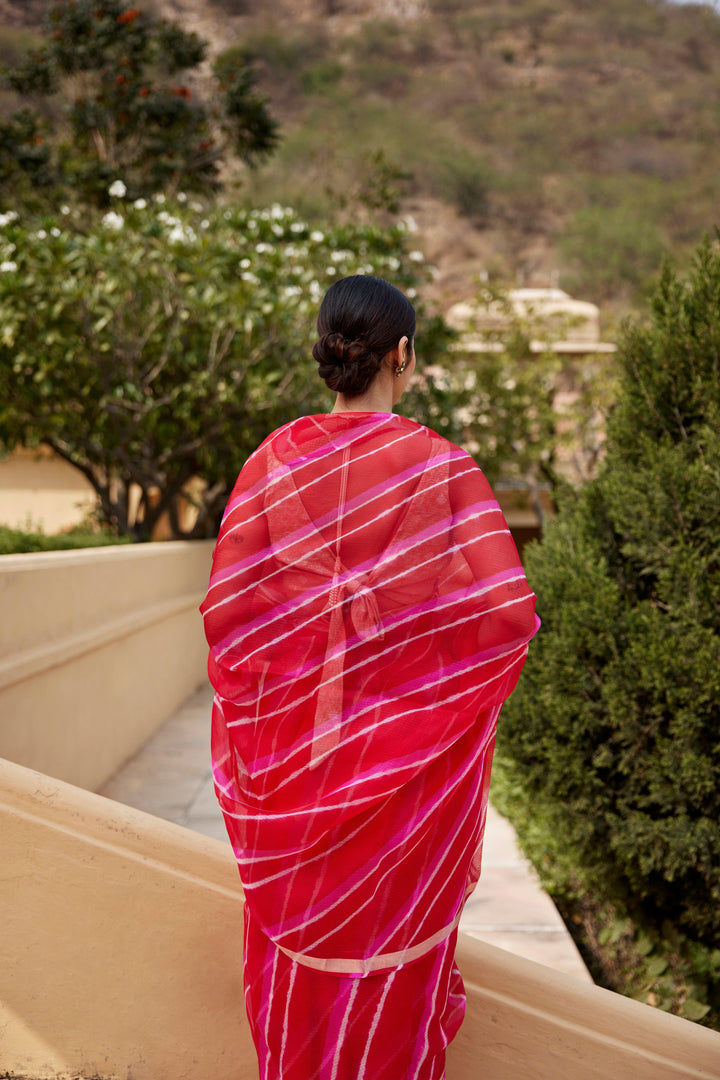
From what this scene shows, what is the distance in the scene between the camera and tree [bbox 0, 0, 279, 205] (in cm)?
1026

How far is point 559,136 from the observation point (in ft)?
127

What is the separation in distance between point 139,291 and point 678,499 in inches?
208

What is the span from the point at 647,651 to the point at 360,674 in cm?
160

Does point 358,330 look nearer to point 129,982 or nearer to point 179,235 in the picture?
point 129,982

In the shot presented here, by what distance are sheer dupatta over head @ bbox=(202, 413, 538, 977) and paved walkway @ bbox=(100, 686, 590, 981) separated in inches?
74.8

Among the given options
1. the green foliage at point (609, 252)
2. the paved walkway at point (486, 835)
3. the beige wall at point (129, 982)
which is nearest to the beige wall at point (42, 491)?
the paved walkway at point (486, 835)

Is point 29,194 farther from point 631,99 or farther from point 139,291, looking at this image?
point 631,99

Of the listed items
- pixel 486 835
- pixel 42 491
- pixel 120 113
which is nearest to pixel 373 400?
pixel 486 835

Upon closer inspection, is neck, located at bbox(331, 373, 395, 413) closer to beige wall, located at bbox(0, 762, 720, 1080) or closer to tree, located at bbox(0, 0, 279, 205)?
beige wall, located at bbox(0, 762, 720, 1080)

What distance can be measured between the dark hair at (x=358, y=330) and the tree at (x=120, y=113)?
9.59 metres

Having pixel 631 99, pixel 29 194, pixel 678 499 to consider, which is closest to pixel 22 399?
pixel 29 194

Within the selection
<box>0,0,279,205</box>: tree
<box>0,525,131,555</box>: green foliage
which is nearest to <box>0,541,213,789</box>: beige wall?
<box>0,525,131,555</box>: green foliage

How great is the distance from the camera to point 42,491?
1138 cm

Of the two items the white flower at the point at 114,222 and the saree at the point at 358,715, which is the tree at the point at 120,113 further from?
the saree at the point at 358,715
